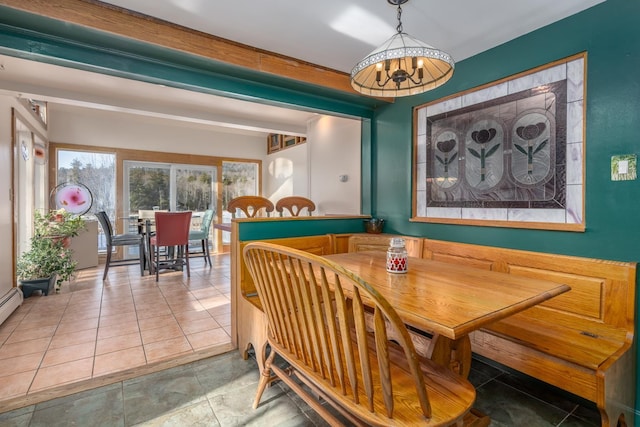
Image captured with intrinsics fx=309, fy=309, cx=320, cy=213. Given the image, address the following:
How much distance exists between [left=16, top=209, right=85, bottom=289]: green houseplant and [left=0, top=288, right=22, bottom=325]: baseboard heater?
0.27 m

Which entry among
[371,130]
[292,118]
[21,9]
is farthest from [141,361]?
[292,118]

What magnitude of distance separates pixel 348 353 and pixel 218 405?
1.16 metres

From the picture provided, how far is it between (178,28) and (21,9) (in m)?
0.80

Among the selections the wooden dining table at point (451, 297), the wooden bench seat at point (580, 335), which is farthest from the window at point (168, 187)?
the wooden bench seat at point (580, 335)

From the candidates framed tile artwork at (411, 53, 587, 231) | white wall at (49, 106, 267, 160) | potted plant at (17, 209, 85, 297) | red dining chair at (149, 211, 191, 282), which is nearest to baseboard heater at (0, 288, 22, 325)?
potted plant at (17, 209, 85, 297)

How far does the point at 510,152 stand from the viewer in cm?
220

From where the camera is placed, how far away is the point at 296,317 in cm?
124

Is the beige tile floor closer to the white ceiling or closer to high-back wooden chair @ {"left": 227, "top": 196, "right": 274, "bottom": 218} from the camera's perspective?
high-back wooden chair @ {"left": 227, "top": 196, "right": 274, "bottom": 218}

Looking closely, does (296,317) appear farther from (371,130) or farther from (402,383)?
(371,130)

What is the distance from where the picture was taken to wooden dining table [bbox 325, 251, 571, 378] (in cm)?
107

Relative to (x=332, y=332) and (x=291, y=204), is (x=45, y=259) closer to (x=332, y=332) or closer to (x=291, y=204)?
(x=291, y=204)

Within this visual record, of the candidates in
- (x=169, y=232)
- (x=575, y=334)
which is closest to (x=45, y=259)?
(x=169, y=232)

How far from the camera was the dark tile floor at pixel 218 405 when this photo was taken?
1.59 meters

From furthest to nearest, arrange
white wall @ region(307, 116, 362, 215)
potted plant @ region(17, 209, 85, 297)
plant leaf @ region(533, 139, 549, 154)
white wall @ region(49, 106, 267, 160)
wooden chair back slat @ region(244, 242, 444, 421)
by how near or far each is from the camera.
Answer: white wall @ region(49, 106, 267, 160)
white wall @ region(307, 116, 362, 215)
potted plant @ region(17, 209, 85, 297)
plant leaf @ region(533, 139, 549, 154)
wooden chair back slat @ region(244, 242, 444, 421)
